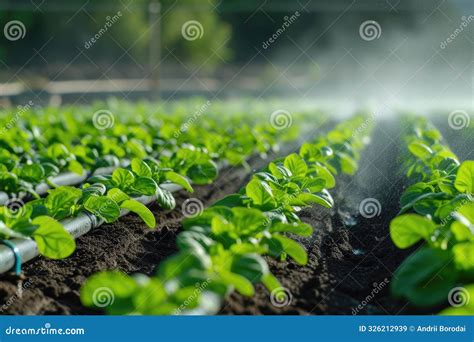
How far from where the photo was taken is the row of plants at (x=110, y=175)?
2.48 metres

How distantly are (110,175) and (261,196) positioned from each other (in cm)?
99

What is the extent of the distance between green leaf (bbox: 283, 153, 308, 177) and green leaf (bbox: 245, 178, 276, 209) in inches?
28.7

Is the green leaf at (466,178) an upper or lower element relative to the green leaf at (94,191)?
upper

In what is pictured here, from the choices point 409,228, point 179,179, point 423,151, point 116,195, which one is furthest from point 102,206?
point 423,151

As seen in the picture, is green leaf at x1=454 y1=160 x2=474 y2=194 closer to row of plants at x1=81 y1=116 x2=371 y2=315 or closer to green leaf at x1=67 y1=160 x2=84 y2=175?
row of plants at x1=81 y1=116 x2=371 y2=315

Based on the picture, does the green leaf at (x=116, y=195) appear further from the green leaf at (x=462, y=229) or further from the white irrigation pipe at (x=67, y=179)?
the green leaf at (x=462, y=229)

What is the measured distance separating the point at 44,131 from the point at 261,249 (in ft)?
13.3

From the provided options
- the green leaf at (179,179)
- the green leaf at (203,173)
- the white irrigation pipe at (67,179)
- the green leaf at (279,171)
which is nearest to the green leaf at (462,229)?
the green leaf at (279,171)

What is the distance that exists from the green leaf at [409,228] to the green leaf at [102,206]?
130 centimetres

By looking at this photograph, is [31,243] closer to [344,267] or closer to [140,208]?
[140,208]

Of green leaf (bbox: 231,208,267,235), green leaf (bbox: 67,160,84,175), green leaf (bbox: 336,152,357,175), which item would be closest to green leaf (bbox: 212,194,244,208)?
green leaf (bbox: 231,208,267,235)

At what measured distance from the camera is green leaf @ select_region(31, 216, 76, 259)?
2.42 m

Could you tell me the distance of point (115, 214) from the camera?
293cm

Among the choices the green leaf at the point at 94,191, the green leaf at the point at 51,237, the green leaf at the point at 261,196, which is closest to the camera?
the green leaf at the point at 51,237
